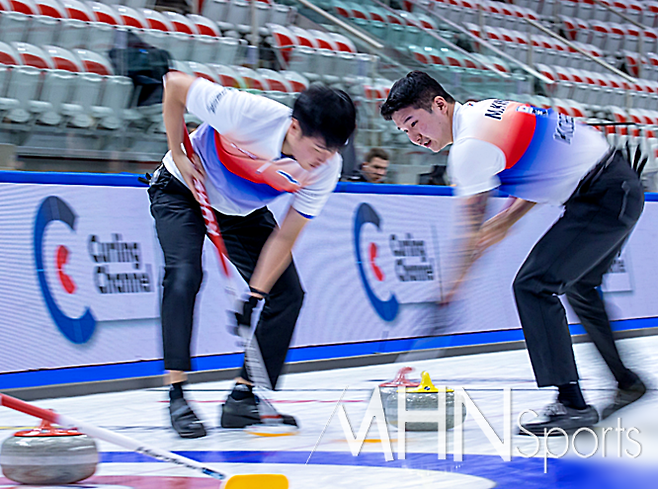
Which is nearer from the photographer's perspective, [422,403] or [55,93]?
[422,403]

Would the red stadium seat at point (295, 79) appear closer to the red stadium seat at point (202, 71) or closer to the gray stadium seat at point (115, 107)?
the red stadium seat at point (202, 71)

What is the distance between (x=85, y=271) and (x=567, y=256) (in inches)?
102

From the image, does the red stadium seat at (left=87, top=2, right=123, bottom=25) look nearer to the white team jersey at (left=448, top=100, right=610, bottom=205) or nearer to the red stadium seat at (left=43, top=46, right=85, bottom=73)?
the red stadium seat at (left=43, top=46, right=85, bottom=73)

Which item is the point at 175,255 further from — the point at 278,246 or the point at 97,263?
the point at 97,263

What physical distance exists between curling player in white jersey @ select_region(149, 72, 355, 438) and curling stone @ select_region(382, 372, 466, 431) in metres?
0.44

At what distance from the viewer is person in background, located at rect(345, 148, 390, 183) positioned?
6.93 metres

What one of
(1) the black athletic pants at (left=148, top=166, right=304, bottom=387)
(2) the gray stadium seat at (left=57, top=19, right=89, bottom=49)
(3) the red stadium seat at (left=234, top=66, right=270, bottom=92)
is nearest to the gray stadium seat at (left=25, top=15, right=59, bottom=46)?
(2) the gray stadium seat at (left=57, top=19, right=89, bottom=49)

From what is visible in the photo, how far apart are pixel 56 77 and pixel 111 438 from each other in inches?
185

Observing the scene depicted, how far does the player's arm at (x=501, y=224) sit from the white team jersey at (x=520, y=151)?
159mm

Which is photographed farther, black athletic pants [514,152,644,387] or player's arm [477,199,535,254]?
player's arm [477,199,535,254]

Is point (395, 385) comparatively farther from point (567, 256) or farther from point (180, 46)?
point (180, 46)

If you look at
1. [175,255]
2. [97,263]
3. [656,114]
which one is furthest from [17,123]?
[656,114]

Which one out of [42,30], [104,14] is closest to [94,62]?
[42,30]

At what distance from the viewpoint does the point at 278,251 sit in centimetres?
326
